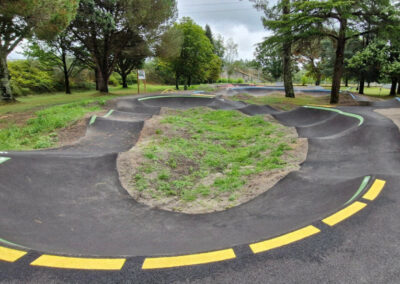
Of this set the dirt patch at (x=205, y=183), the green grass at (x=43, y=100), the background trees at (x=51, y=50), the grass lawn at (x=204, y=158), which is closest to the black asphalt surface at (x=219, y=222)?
the dirt patch at (x=205, y=183)

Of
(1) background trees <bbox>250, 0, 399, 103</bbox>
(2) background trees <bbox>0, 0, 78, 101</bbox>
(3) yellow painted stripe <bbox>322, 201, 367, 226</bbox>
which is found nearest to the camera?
(3) yellow painted stripe <bbox>322, 201, 367, 226</bbox>

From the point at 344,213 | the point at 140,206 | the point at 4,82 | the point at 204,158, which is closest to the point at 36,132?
the point at 204,158

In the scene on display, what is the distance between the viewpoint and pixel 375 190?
3.54 metres

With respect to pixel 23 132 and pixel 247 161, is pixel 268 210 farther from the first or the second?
pixel 23 132

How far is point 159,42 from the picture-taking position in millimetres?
23656

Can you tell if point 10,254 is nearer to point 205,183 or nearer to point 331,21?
point 205,183

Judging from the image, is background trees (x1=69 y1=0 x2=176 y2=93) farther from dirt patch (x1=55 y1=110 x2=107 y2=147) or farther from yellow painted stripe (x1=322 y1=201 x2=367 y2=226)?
yellow painted stripe (x1=322 y1=201 x2=367 y2=226)

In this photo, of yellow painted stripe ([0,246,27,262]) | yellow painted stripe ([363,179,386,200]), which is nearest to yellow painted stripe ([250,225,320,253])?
yellow painted stripe ([363,179,386,200])

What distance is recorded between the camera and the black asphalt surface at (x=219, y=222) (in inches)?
85.4

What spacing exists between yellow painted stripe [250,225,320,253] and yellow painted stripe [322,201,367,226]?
10.4 inches

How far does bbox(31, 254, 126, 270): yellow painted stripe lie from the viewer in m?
2.27

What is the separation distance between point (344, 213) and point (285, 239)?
101cm

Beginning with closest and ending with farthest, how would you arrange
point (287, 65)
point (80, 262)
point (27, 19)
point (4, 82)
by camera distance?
point (80, 262), point (27, 19), point (4, 82), point (287, 65)

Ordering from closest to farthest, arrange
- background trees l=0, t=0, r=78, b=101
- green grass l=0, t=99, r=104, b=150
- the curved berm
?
the curved berm → green grass l=0, t=99, r=104, b=150 → background trees l=0, t=0, r=78, b=101
